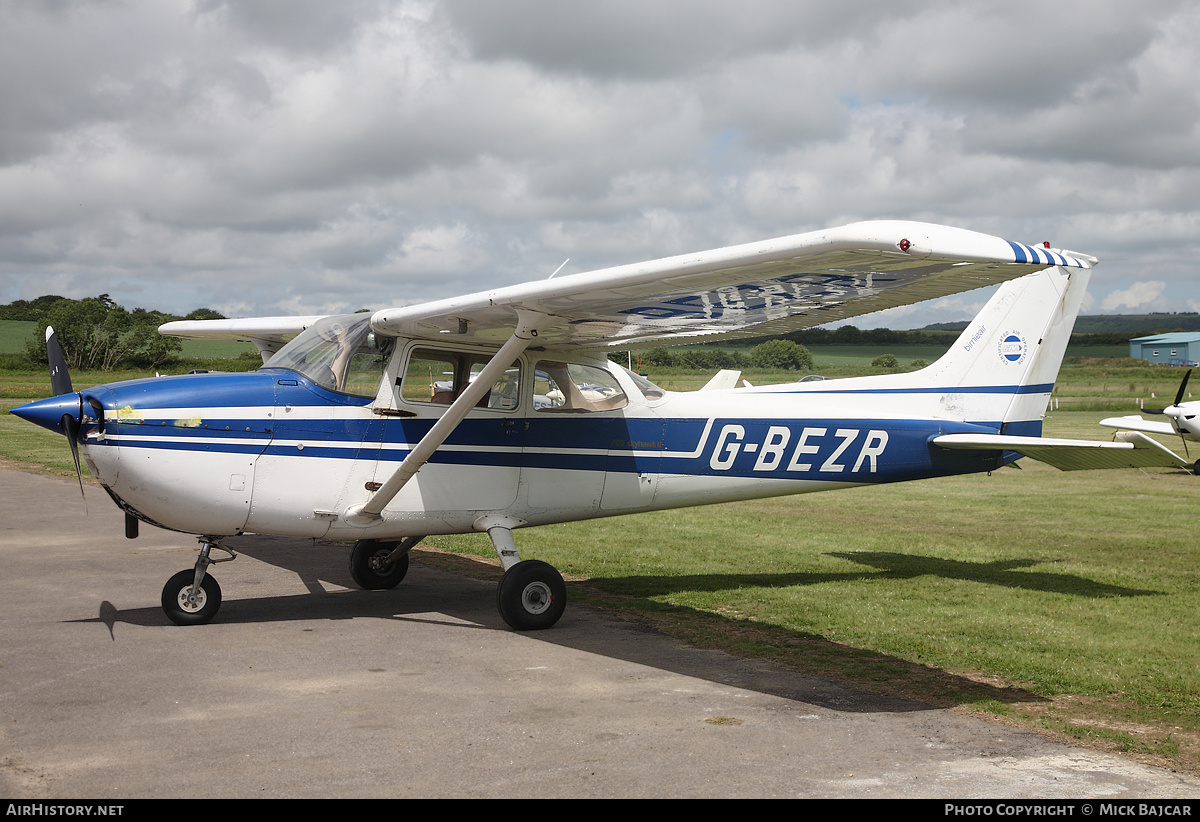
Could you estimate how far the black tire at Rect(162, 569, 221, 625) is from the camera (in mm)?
6941

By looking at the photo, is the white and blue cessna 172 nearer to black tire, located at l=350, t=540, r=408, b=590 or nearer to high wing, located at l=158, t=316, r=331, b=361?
black tire, located at l=350, t=540, r=408, b=590

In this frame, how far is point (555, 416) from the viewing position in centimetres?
784

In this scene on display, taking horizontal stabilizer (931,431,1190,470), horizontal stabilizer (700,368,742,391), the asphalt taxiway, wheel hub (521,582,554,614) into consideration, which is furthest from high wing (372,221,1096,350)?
horizontal stabilizer (700,368,742,391)

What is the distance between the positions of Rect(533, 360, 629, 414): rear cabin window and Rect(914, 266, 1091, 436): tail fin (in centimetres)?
336

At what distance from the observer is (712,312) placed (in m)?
6.45

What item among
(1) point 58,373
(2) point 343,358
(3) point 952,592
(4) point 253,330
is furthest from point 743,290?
(4) point 253,330

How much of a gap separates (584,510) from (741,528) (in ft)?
17.1

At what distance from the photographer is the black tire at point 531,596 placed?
7051mm

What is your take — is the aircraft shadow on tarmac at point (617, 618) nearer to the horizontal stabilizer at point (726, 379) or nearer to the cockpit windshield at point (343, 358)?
the cockpit windshield at point (343, 358)

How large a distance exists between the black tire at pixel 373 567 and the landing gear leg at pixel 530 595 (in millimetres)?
1990

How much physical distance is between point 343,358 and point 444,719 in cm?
331
